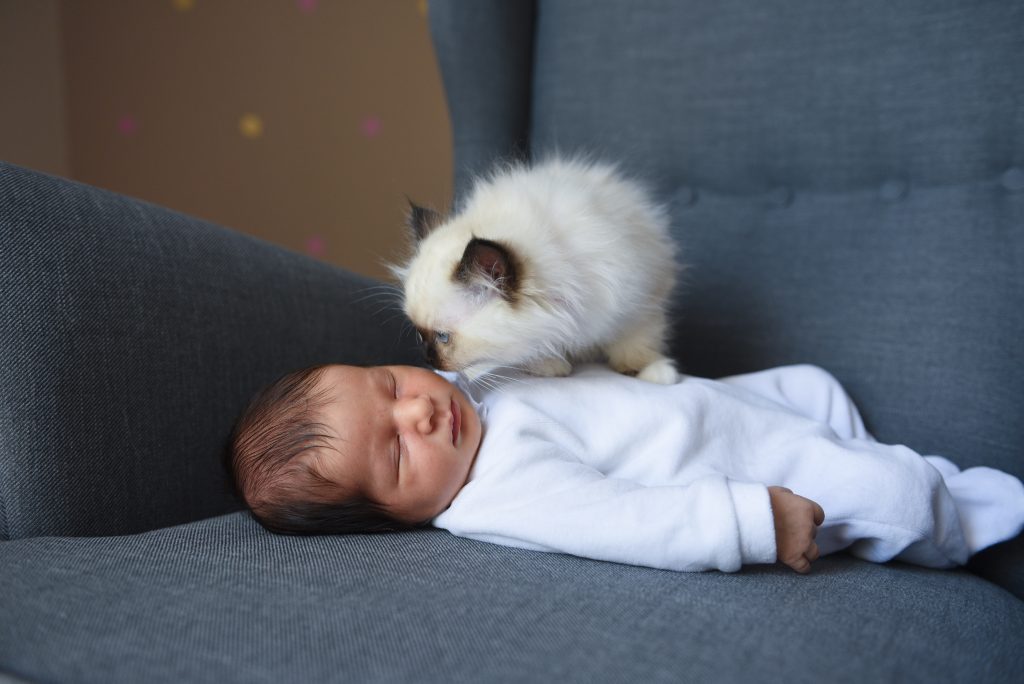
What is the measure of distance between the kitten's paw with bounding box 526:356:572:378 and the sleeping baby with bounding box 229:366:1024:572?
2 centimetres

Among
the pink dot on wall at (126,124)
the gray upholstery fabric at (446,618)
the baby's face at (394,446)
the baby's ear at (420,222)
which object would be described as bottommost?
the gray upholstery fabric at (446,618)

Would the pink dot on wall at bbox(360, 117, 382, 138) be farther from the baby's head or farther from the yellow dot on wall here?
the baby's head

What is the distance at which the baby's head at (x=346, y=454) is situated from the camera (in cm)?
84

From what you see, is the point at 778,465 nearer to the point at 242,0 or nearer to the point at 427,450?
the point at 427,450

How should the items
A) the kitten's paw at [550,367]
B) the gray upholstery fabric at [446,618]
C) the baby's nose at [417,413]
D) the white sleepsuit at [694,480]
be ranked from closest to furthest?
1. the gray upholstery fabric at [446,618]
2. the white sleepsuit at [694,480]
3. the baby's nose at [417,413]
4. the kitten's paw at [550,367]

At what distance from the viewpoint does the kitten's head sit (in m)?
0.94

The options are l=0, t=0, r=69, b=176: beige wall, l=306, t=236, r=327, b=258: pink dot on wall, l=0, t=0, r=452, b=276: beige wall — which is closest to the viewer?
l=0, t=0, r=69, b=176: beige wall

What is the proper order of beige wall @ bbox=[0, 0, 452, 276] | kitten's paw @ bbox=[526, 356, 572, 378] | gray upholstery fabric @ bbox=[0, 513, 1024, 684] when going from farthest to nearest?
beige wall @ bbox=[0, 0, 452, 276] → kitten's paw @ bbox=[526, 356, 572, 378] → gray upholstery fabric @ bbox=[0, 513, 1024, 684]

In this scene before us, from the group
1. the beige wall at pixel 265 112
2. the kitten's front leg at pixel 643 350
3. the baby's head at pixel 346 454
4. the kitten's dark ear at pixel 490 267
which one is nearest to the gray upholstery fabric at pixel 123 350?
the baby's head at pixel 346 454

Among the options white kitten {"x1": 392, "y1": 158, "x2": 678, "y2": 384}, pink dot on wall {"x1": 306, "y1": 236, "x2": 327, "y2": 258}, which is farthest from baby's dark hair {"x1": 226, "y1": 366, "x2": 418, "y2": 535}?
pink dot on wall {"x1": 306, "y1": 236, "x2": 327, "y2": 258}

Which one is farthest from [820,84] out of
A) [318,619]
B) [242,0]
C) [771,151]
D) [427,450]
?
[242,0]

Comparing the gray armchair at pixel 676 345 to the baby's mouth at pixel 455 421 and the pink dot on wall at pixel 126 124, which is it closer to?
the baby's mouth at pixel 455 421

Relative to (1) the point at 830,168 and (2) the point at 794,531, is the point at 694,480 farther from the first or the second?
(1) the point at 830,168

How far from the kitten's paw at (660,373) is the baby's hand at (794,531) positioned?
31 cm
